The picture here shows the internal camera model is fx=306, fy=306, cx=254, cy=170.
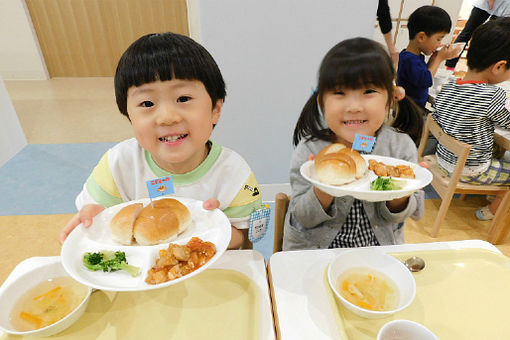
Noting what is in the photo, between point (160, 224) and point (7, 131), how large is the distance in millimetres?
3669

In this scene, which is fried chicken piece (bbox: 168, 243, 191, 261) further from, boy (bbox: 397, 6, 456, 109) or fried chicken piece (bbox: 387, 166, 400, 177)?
boy (bbox: 397, 6, 456, 109)

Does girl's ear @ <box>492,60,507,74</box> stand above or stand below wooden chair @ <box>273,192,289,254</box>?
above

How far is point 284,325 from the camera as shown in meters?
0.80

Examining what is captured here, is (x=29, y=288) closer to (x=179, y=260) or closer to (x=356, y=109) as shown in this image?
(x=179, y=260)

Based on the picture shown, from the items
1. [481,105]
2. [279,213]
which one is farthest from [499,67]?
[279,213]

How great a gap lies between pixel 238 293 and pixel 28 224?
2438 mm

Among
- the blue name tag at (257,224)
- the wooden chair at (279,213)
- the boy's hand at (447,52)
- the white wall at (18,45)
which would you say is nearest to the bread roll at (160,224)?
the blue name tag at (257,224)

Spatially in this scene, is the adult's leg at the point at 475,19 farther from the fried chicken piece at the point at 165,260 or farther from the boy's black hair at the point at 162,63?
the fried chicken piece at the point at 165,260

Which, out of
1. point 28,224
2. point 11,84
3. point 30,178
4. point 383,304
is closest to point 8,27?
point 11,84

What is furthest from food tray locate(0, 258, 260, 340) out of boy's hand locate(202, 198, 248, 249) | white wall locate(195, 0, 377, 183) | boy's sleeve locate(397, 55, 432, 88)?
boy's sleeve locate(397, 55, 432, 88)

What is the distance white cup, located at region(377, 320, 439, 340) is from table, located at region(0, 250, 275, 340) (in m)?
0.28

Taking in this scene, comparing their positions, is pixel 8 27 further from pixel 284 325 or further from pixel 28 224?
pixel 284 325

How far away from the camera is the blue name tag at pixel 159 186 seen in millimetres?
924

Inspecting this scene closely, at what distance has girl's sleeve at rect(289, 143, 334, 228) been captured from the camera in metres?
1.18
